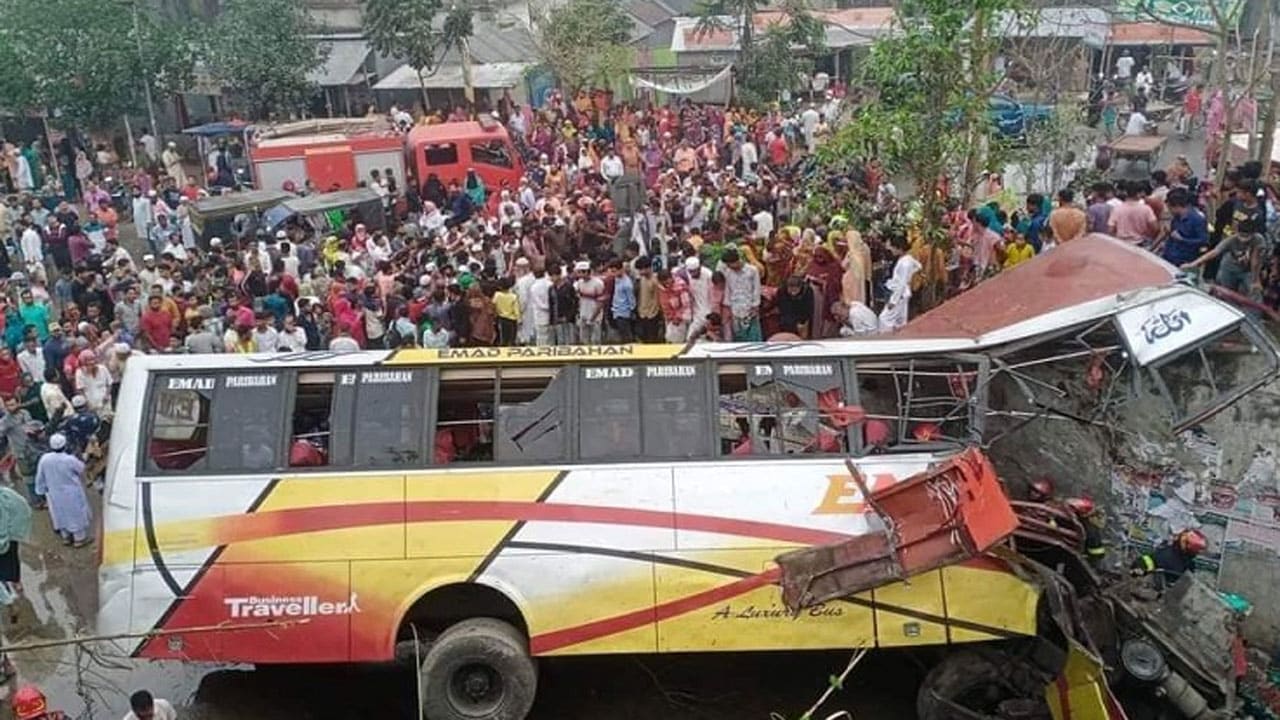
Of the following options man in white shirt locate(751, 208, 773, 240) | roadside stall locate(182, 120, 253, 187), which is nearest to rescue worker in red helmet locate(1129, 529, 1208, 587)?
man in white shirt locate(751, 208, 773, 240)

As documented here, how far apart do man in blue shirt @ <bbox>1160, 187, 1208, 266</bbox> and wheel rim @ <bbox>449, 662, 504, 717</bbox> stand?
26.0 feet

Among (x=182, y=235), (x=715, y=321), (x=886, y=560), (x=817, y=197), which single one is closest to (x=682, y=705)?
(x=886, y=560)

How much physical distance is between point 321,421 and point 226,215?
14.0 m

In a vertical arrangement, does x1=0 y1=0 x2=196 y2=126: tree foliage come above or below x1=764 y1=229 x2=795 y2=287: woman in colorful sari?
above

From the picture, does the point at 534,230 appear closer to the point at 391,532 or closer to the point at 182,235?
the point at 182,235

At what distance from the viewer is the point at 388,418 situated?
796 cm

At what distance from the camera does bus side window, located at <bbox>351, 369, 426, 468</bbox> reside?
309 inches

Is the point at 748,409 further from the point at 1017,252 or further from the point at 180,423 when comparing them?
the point at 1017,252

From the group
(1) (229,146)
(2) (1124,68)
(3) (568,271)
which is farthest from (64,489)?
(2) (1124,68)

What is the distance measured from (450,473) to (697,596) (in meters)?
1.82

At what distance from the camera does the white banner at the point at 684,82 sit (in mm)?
29656

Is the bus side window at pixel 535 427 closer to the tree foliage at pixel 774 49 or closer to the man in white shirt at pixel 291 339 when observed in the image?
the man in white shirt at pixel 291 339

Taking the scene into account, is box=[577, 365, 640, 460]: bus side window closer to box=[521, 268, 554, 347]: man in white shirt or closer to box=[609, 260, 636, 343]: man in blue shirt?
box=[609, 260, 636, 343]: man in blue shirt

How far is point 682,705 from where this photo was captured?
8594mm
